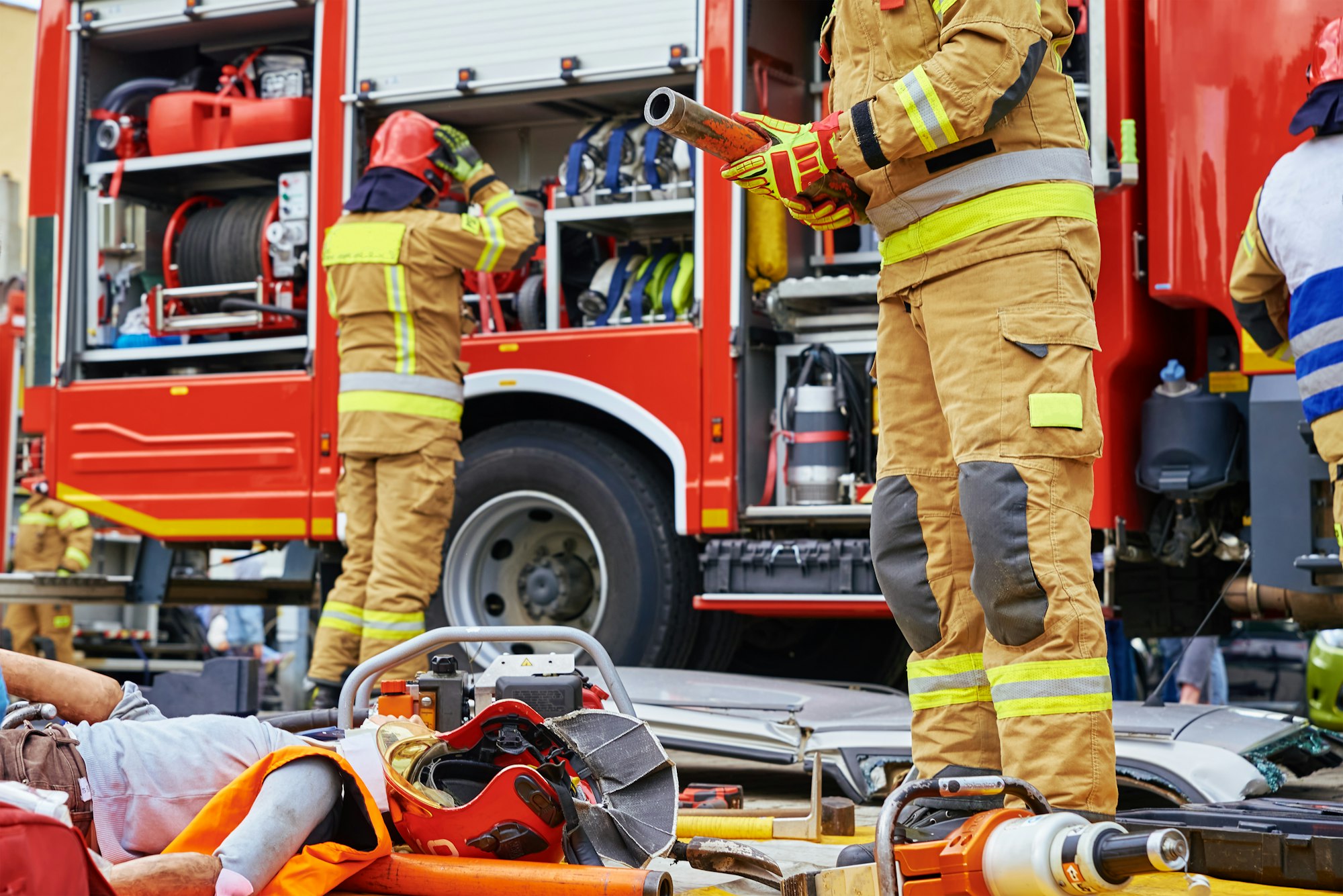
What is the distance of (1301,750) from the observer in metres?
4.29

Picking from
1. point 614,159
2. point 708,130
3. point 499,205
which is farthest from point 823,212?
point 614,159

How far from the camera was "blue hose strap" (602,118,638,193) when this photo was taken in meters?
5.86

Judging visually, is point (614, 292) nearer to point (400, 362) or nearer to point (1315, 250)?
point (400, 362)

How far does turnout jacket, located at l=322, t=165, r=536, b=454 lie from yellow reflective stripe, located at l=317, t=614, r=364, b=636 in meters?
0.61

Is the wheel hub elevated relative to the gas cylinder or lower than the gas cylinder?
lower

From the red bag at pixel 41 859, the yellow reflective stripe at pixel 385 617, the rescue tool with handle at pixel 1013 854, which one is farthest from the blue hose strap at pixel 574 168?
the red bag at pixel 41 859

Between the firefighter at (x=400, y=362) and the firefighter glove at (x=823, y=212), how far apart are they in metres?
2.43

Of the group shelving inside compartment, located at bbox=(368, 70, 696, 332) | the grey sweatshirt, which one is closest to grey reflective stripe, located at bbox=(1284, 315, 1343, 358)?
the grey sweatshirt

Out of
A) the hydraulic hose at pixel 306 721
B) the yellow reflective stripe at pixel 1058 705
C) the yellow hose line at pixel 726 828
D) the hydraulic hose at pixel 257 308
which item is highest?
the hydraulic hose at pixel 257 308

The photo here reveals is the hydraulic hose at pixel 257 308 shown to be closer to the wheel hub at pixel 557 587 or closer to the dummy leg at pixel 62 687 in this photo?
the wheel hub at pixel 557 587

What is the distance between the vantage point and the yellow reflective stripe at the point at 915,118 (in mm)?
2926

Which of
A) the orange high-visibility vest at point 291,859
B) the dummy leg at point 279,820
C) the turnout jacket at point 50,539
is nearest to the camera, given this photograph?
the dummy leg at point 279,820

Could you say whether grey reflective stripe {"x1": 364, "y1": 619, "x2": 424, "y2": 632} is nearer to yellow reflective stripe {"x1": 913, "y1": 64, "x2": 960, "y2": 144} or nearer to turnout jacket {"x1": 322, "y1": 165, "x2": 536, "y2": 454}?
turnout jacket {"x1": 322, "y1": 165, "x2": 536, "y2": 454}

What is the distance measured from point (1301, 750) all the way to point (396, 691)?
8.23ft
